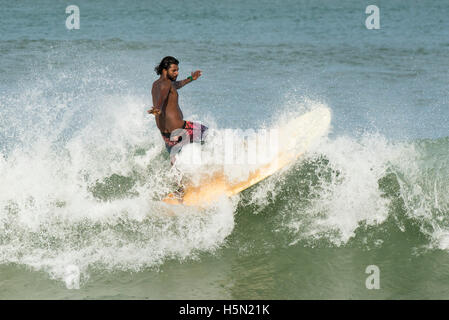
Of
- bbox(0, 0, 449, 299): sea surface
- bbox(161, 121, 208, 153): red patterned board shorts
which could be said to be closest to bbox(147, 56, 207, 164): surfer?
A: bbox(161, 121, 208, 153): red patterned board shorts

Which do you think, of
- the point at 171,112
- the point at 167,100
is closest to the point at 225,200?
the point at 171,112

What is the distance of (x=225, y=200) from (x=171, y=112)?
3.73 ft

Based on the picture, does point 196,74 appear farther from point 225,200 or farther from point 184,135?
point 225,200

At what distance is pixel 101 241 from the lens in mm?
5875

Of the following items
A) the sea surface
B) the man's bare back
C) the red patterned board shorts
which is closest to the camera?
the sea surface

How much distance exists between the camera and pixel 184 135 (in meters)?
6.50

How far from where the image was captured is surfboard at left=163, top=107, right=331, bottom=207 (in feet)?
21.9

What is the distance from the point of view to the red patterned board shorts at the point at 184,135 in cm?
640

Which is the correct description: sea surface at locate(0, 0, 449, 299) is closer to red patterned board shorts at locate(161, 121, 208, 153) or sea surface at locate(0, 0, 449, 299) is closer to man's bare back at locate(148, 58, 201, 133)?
red patterned board shorts at locate(161, 121, 208, 153)

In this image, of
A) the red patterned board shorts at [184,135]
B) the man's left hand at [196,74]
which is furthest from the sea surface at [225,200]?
the man's left hand at [196,74]

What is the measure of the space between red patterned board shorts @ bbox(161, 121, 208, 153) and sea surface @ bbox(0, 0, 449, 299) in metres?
0.38

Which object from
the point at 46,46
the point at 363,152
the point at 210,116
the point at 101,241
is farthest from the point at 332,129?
the point at 46,46

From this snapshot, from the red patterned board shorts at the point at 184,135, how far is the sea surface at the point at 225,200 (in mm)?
380
